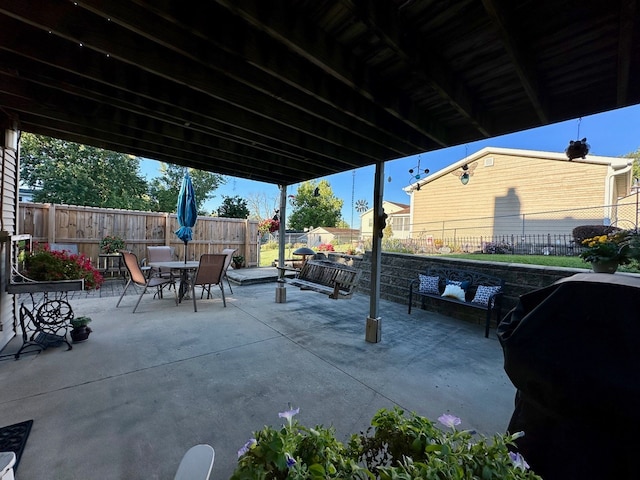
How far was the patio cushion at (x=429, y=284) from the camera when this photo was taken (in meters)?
4.53

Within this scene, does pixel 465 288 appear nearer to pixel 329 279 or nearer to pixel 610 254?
pixel 610 254

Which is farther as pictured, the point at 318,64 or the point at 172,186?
the point at 172,186

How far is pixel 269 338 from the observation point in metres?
3.48

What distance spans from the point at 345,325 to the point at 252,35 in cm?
364

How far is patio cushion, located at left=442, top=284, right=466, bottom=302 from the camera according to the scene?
4102mm

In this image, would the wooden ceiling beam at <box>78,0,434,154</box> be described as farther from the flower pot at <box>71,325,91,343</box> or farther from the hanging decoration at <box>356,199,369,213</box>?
the hanging decoration at <box>356,199,369,213</box>

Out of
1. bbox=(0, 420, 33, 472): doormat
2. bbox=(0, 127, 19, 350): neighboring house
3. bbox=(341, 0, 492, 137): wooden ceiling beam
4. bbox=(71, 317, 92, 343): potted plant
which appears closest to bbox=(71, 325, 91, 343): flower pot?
bbox=(71, 317, 92, 343): potted plant

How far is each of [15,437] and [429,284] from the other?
4762mm

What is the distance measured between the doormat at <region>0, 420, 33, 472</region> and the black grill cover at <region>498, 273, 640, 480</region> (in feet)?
8.76

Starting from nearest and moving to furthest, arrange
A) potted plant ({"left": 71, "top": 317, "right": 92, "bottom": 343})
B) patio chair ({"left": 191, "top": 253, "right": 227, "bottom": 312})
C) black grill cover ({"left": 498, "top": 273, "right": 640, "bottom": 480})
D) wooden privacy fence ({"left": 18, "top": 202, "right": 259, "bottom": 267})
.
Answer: black grill cover ({"left": 498, "top": 273, "right": 640, "bottom": 480}), potted plant ({"left": 71, "top": 317, "right": 92, "bottom": 343}), patio chair ({"left": 191, "top": 253, "right": 227, "bottom": 312}), wooden privacy fence ({"left": 18, "top": 202, "right": 259, "bottom": 267})

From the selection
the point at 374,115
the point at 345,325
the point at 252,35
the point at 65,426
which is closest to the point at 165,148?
the point at 252,35

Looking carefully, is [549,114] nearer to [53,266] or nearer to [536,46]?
[536,46]

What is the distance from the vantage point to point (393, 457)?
843 mm

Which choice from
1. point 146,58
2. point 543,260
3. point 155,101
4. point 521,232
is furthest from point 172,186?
point 521,232
